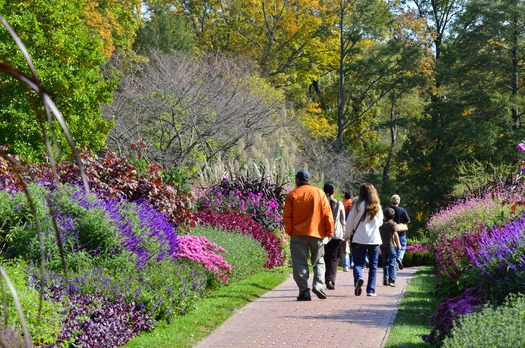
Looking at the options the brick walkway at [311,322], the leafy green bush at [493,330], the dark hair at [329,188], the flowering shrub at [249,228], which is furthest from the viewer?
the flowering shrub at [249,228]

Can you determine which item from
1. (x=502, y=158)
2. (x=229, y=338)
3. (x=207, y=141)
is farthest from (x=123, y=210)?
(x=502, y=158)

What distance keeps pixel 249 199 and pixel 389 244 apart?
7.39 meters

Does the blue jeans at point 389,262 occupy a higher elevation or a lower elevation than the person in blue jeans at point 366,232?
lower

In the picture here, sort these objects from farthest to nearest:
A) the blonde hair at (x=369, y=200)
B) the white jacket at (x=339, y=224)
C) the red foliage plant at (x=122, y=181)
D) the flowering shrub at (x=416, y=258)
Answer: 1. the flowering shrub at (x=416, y=258)
2. the white jacket at (x=339, y=224)
3. the red foliage plant at (x=122, y=181)
4. the blonde hair at (x=369, y=200)

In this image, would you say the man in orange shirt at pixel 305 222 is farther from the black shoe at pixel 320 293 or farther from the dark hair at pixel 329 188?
the dark hair at pixel 329 188

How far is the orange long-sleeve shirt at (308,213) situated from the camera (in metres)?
12.9

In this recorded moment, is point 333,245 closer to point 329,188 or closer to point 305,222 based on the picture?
point 329,188

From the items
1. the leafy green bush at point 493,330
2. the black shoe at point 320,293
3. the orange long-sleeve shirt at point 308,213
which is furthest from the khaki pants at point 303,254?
the leafy green bush at point 493,330

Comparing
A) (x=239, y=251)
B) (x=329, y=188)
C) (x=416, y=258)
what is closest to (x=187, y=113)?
(x=416, y=258)

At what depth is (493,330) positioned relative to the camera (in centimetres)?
617

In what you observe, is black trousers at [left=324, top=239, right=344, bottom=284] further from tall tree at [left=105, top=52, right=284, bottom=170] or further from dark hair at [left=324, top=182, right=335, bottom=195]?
tall tree at [left=105, top=52, right=284, bottom=170]

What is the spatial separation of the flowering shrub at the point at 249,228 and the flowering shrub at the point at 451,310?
10.1 meters

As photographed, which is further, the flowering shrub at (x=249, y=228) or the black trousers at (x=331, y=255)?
the flowering shrub at (x=249, y=228)

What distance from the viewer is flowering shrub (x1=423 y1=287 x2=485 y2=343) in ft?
26.4
